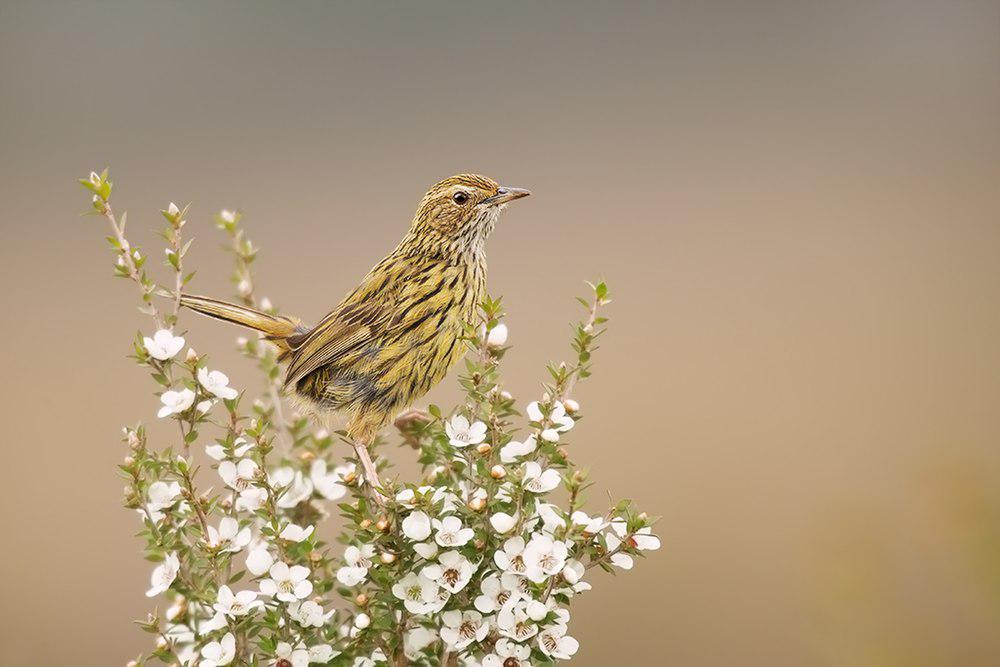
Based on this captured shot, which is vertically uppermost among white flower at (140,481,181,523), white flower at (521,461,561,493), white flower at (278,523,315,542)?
white flower at (521,461,561,493)

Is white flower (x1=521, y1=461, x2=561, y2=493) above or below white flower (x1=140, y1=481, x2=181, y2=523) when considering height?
above

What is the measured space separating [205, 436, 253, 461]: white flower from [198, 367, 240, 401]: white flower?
9 cm

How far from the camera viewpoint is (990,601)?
1711 mm

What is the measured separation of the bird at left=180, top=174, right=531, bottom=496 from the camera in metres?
2.13

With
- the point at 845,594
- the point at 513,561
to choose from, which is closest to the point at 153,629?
the point at 513,561

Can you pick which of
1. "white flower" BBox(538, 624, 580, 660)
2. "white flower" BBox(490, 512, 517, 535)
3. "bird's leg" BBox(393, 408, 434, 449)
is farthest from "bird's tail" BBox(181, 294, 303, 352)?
"white flower" BBox(538, 624, 580, 660)

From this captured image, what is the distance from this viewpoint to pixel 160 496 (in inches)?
64.2

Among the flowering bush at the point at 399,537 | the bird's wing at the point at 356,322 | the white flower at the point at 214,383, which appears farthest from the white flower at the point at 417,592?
the bird's wing at the point at 356,322

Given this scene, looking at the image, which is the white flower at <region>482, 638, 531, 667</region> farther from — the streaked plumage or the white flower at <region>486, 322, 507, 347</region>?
the streaked plumage

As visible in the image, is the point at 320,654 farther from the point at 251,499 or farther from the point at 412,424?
the point at 412,424

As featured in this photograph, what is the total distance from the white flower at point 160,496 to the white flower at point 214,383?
0.56ft

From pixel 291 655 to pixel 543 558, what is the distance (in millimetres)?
436

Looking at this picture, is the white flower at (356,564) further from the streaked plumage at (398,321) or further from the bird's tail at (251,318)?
the bird's tail at (251,318)

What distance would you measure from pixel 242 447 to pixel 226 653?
0.35 meters
